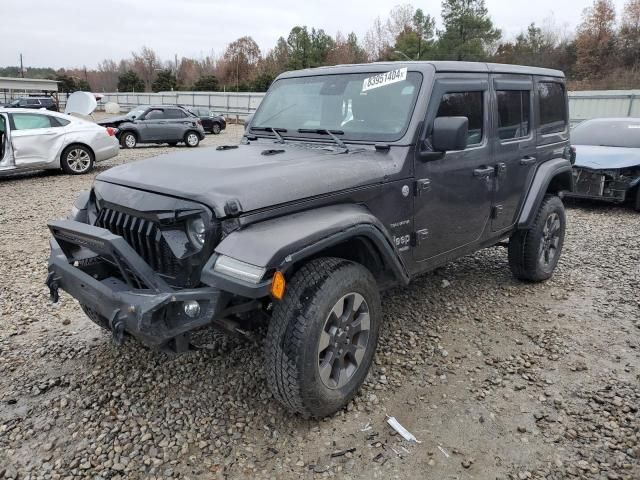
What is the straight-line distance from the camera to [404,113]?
3.53 meters

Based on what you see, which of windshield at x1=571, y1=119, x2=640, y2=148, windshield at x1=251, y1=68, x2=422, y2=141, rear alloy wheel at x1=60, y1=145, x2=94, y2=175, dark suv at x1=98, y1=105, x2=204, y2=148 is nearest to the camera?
windshield at x1=251, y1=68, x2=422, y2=141

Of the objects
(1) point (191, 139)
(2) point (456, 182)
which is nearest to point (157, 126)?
(1) point (191, 139)

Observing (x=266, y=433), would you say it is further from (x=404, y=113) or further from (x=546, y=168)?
(x=546, y=168)

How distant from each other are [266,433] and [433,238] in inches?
71.1

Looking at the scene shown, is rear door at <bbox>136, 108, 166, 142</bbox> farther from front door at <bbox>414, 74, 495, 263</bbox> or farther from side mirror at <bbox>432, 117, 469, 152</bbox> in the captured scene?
side mirror at <bbox>432, 117, 469, 152</bbox>

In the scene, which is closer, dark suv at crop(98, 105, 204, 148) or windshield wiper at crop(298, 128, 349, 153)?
windshield wiper at crop(298, 128, 349, 153)

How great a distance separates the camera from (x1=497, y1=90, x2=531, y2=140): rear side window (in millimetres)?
4312

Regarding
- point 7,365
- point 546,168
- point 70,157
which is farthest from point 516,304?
point 70,157

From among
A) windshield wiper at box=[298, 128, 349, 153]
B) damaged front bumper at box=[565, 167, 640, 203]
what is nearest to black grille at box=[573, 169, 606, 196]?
damaged front bumper at box=[565, 167, 640, 203]

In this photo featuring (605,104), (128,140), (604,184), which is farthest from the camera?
(605,104)

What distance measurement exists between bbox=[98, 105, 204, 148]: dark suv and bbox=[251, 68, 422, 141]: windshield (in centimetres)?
1540

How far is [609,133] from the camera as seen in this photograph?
9508mm

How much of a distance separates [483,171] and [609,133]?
6.96m

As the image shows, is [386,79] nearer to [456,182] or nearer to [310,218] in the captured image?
[456,182]
